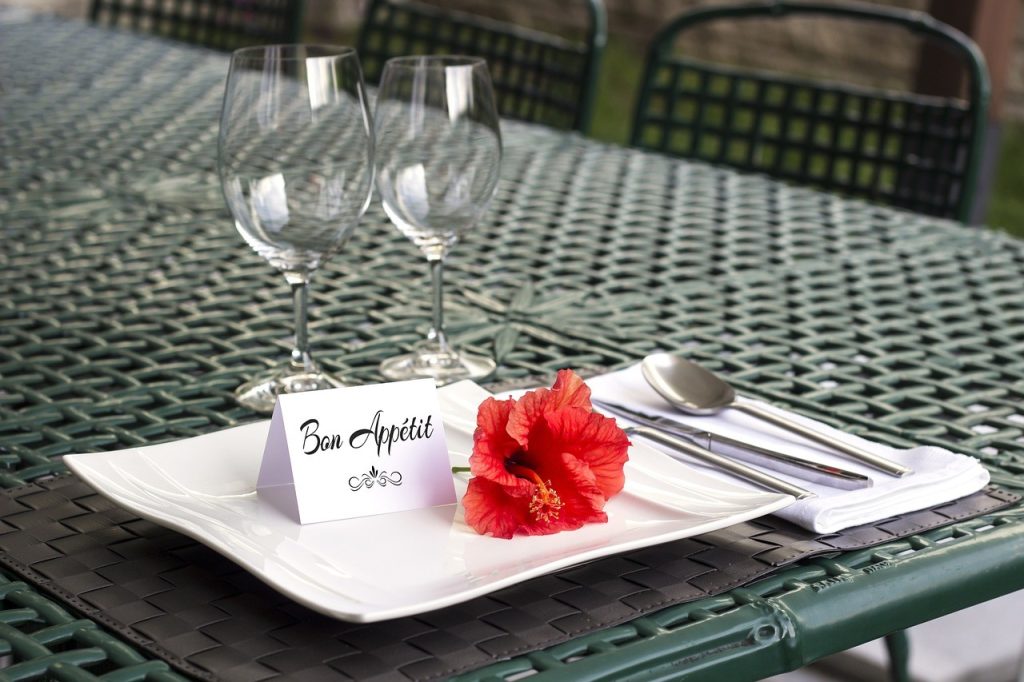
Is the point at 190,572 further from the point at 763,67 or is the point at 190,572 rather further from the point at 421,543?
the point at 763,67

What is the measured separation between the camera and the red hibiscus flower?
64cm

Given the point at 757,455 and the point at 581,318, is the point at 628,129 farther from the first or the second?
the point at 757,455

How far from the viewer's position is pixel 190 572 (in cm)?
64

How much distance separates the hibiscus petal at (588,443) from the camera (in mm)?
660

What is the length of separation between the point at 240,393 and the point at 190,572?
28cm

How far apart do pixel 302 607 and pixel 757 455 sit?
29 cm

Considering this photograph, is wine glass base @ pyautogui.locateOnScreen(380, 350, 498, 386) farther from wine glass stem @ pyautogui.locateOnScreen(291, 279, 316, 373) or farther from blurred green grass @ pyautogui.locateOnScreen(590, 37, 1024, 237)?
blurred green grass @ pyautogui.locateOnScreen(590, 37, 1024, 237)

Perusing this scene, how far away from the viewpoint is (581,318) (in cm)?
109

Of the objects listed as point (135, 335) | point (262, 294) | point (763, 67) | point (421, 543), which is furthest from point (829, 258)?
point (763, 67)

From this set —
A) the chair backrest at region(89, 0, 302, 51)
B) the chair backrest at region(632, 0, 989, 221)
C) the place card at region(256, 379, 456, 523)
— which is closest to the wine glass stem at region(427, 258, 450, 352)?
the place card at region(256, 379, 456, 523)

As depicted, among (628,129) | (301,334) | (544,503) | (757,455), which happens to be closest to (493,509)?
(544,503)

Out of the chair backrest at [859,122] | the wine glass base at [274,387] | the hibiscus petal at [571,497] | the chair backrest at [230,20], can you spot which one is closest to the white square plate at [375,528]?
the hibiscus petal at [571,497]

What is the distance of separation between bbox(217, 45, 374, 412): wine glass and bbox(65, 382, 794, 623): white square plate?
14 cm

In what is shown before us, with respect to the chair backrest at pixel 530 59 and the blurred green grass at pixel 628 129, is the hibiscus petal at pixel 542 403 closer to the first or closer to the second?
the chair backrest at pixel 530 59
